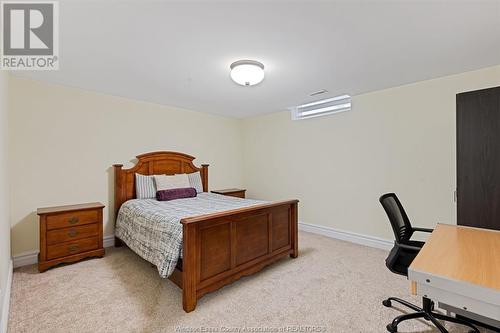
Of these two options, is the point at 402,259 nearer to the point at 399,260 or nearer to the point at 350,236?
the point at 399,260

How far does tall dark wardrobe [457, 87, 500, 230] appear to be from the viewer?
1.99 meters

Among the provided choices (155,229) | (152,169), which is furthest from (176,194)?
(155,229)

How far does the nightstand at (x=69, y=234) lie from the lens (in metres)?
2.60

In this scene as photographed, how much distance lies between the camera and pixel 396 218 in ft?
6.49

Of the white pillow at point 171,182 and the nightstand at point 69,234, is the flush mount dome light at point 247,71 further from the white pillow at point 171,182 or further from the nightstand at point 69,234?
the nightstand at point 69,234

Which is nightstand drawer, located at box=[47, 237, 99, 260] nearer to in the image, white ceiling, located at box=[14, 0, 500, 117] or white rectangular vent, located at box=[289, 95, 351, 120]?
white ceiling, located at box=[14, 0, 500, 117]

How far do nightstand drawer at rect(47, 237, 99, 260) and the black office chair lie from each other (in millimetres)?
3199

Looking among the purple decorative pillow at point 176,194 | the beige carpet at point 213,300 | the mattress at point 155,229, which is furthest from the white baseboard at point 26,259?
the purple decorative pillow at point 176,194

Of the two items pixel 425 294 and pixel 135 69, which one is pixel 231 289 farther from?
pixel 135 69

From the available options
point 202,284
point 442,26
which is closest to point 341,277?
point 202,284

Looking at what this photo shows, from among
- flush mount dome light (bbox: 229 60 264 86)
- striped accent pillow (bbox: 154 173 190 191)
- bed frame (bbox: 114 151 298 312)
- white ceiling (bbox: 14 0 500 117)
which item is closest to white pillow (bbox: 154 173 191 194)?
striped accent pillow (bbox: 154 173 190 191)

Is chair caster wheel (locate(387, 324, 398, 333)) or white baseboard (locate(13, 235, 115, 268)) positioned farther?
white baseboard (locate(13, 235, 115, 268))

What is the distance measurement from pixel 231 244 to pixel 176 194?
1.59 m

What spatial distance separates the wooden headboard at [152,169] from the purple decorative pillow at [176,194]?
48 cm
